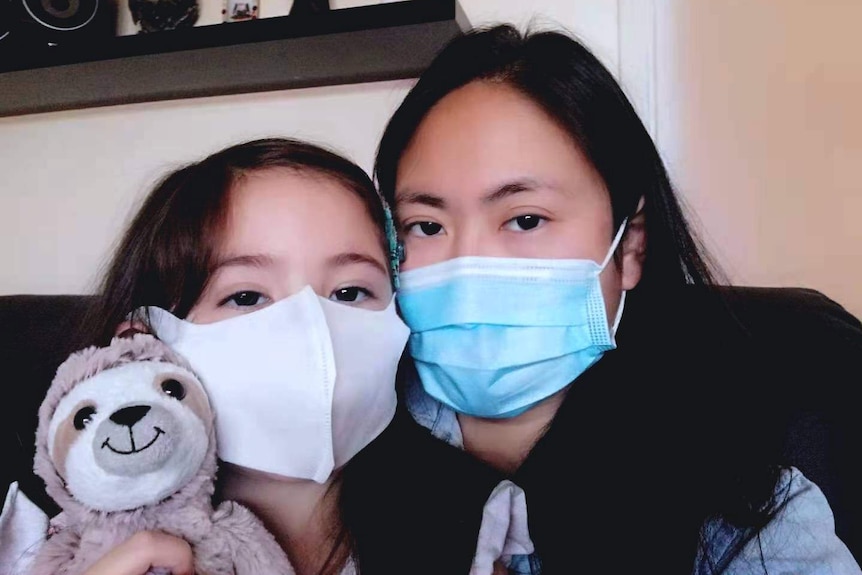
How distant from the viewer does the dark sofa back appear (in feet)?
3.20

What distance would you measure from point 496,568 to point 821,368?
0.55 metres

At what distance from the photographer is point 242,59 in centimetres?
148

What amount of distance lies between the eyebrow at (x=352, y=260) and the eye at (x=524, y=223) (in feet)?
0.58

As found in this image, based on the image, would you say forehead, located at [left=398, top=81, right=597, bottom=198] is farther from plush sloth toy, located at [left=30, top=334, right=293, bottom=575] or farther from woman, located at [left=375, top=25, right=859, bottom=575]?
plush sloth toy, located at [left=30, top=334, right=293, bottom=575]

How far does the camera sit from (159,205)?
876mm

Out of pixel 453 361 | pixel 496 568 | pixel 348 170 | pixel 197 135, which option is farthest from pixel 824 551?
pixel 197 135

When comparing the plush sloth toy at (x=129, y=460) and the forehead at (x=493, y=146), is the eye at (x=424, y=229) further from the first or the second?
the plush sloth toy at (x=129, y=460)

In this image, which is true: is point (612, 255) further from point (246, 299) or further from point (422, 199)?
point (246, 299)

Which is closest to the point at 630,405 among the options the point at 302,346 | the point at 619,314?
the point at 619,314

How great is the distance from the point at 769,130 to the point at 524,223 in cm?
75

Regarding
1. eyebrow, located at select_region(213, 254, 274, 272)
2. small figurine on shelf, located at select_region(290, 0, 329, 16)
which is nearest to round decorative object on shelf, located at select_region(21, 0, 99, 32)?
small figurine on shelf, located at select_region(290, 0, 329, 16)

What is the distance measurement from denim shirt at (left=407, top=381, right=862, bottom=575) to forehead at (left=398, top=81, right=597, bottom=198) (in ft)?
1.56

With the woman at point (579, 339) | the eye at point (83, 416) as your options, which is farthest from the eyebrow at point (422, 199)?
the eye at point (83, 416)

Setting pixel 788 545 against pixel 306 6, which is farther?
pixel 306 6
